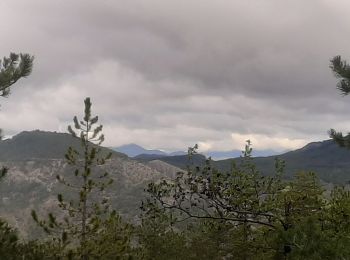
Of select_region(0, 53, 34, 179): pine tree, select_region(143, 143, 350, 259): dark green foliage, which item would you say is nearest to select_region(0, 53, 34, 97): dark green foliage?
select_region(0, 53, 34, 179): pine tree

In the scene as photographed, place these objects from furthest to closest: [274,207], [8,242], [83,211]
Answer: [83,211], [8,242], [274,207]

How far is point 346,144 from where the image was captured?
65.9 feet

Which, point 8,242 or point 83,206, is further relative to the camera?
point 83,206

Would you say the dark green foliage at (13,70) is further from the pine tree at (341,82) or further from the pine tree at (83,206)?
the pine tree at (341,82)

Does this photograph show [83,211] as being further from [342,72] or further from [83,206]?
[342,72]

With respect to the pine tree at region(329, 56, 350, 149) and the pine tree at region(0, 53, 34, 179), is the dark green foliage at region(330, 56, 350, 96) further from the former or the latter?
the pine tree at region(0, 53, 34, 179)

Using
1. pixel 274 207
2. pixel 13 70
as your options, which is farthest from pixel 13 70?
pixel 274 207

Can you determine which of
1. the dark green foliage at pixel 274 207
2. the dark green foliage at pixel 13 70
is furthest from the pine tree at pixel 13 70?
the dark green foliage at pixel 274 207

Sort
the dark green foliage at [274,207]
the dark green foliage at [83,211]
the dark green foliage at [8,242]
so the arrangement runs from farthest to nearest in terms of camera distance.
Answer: the dark green foliage at [83,211] → the dark green foliage at [8,242] → the dark green foliage at [274,207]

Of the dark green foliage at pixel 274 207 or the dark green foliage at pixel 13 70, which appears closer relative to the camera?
the dark green foliage at pixel 274 207

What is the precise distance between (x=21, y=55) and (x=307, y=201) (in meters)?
16.9

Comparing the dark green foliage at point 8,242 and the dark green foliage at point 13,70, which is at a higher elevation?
the dark green foliage at point 13,70

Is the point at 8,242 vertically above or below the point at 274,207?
below

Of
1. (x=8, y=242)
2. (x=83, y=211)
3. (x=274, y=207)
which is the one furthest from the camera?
(x=83, y=211)
